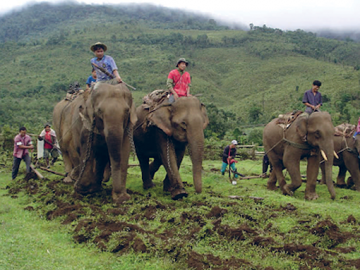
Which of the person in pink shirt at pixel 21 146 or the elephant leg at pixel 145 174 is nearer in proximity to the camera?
the elephant leg at pixel 145 174

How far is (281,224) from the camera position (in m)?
8.13

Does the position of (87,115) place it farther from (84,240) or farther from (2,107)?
(2,107)

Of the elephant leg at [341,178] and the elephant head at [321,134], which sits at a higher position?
the elephant head at [321,134]

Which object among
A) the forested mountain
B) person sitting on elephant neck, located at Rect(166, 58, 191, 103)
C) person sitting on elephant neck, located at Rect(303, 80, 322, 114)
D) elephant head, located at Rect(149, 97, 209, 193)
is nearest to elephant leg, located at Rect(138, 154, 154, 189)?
elephant head, located at Rect(149, 97, 209, 193)

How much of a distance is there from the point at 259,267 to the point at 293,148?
23.6 ft

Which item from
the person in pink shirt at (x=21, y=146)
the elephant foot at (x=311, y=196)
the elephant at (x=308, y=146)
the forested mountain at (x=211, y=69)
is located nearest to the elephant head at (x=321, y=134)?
the elephant at (x=308, y=146)

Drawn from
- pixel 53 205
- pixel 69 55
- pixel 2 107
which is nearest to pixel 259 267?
pixel 53 205

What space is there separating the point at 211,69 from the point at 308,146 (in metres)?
84.7

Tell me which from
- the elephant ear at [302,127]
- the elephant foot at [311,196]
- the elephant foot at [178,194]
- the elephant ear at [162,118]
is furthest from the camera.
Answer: the elephant ear at [302,127]

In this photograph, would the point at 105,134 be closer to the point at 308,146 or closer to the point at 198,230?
the point at 198,230

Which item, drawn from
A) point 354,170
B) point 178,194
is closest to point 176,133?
point 178,194

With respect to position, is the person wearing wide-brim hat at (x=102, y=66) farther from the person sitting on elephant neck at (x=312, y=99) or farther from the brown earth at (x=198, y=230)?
the person sitting on elephant neck at (x=312, y=99)

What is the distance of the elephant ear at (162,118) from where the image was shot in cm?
1089

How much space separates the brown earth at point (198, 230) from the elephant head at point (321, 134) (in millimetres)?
2635
